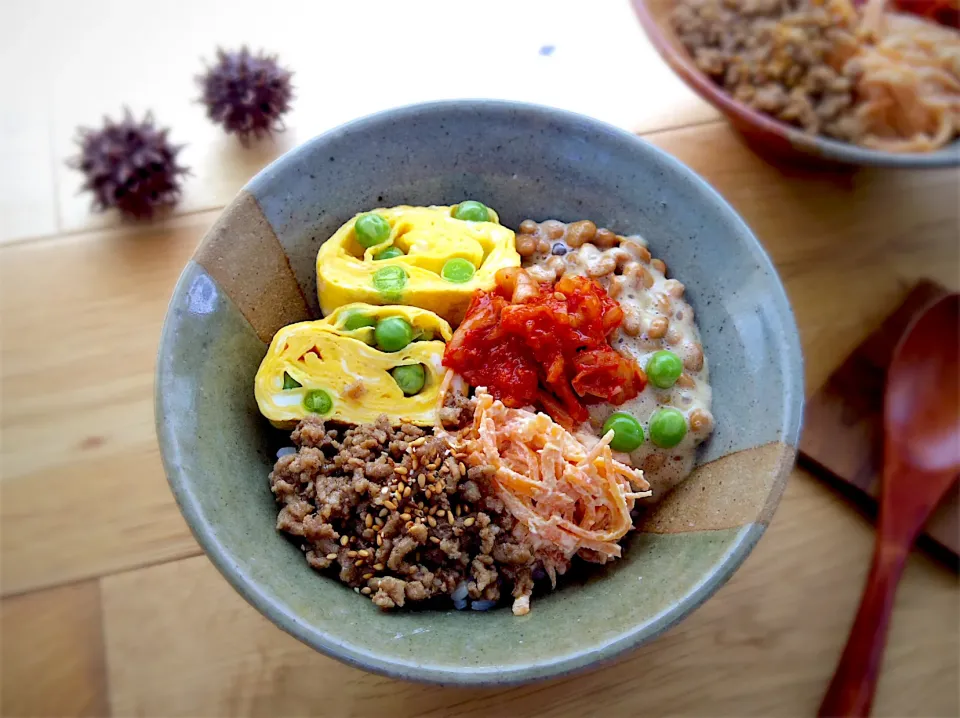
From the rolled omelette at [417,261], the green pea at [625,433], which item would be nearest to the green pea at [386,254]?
the rolled omelette at [417,261]

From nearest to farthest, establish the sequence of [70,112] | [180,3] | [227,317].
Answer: [227,317] < [70,112] < [180,3]

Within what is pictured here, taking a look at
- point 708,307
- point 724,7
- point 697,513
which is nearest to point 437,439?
point 697,513

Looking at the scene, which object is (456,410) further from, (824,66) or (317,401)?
(824,66)

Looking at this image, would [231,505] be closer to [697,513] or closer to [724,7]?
[697,513]

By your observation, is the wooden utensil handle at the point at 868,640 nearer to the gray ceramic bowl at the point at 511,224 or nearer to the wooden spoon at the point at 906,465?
the wooden spoon at the point at 906,465

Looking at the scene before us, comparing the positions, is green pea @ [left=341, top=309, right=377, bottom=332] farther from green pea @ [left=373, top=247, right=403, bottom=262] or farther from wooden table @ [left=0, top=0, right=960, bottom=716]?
wooden table @ [left=0, top=0, right=960, bottom=716]

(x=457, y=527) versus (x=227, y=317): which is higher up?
(x=227, y=317)

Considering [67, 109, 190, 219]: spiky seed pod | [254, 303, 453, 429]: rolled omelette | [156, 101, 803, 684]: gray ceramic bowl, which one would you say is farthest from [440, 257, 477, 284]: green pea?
[67, 109, 190, 219]: spiky seed pod
